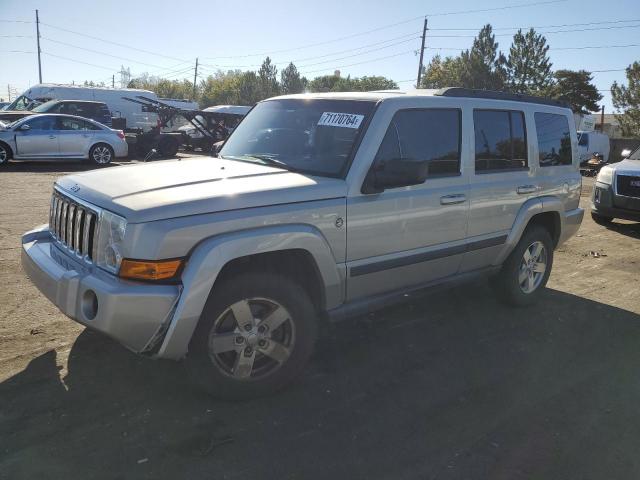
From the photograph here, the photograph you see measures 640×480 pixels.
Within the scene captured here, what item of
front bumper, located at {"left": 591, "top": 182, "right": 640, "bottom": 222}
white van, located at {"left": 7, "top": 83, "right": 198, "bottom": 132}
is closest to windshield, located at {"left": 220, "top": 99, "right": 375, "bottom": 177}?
front bumper, located at {"left": 591, "top": 182, "right": 640, "bottom": 222}

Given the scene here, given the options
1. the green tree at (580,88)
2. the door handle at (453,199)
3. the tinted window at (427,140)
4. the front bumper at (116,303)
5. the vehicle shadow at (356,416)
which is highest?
the green tree at (580,88)

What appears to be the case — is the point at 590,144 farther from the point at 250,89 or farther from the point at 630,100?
the point at 250,89

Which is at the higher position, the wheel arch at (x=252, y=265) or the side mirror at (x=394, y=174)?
the side mirror at (x=394, y=174)

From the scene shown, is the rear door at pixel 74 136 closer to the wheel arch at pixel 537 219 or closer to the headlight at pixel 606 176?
the headlight at pixel 606 176

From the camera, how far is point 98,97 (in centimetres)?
2597

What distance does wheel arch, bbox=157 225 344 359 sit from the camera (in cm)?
280

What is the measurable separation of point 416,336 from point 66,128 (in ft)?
46.2

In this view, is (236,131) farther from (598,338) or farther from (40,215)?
(40,215)

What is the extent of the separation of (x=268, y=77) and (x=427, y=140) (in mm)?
74185

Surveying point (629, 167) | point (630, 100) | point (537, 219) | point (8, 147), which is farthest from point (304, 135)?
point (630, 100)

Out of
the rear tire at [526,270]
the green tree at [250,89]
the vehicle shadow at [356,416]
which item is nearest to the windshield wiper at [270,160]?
the vehicle shadow at [356,416]

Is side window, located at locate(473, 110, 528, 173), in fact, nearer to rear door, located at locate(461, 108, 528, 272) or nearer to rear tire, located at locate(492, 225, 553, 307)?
rear door, located at locate(461, 108, 528, 272)

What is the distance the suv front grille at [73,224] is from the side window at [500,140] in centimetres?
300

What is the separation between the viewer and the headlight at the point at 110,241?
9.17ft
